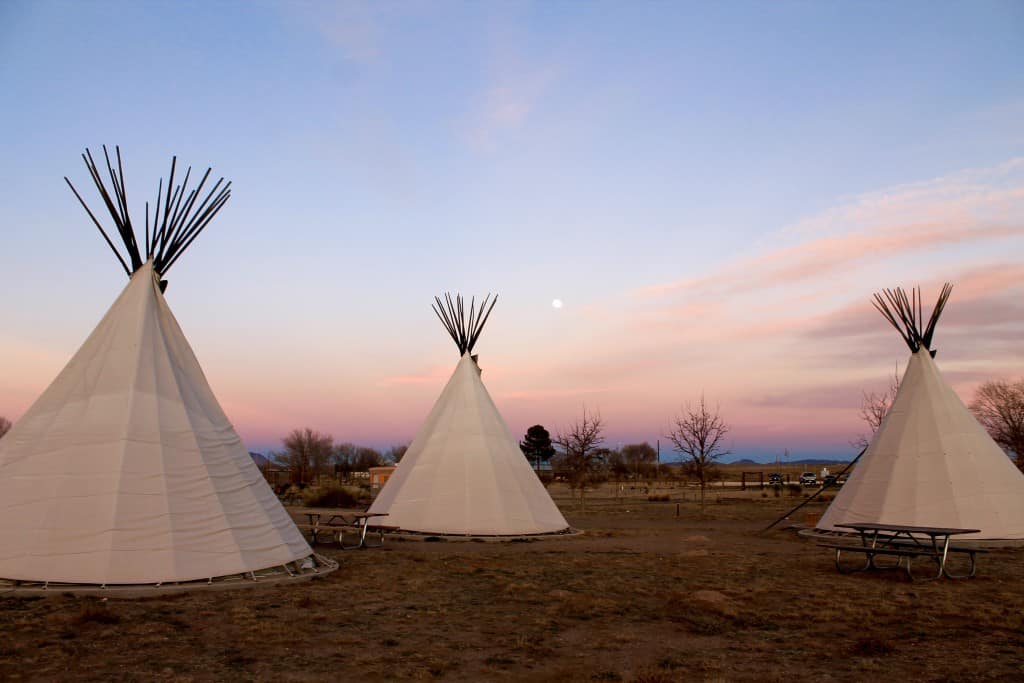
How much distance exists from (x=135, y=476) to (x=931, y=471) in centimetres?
1356

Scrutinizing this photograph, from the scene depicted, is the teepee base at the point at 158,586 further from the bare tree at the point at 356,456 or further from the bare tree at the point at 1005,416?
the bare tree at the point at 356,456

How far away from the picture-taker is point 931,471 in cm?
1373

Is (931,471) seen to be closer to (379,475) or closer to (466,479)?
(466,479)

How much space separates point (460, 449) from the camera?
1540cm

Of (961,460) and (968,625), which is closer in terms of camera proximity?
(968,625)

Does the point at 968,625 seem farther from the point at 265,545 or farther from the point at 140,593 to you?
the point at 140,593

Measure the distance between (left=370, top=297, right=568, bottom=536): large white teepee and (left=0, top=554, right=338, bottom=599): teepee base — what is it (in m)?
6.06

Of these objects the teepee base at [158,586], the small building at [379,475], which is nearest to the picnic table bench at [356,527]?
the teepee base at [158,586]

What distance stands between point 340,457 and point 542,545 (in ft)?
206

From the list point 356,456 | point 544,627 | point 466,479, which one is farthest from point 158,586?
point 356,456

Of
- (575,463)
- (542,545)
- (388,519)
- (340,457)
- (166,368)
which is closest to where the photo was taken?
(166,368)

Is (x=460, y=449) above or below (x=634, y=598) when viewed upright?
above

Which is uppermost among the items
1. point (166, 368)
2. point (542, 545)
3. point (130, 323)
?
point (130, 323)

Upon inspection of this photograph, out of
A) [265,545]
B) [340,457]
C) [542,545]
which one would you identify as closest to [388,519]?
Answer: [542,545]
